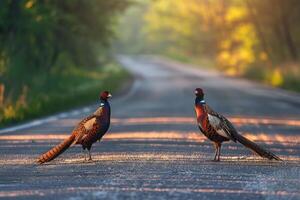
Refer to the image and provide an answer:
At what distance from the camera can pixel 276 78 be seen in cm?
4334

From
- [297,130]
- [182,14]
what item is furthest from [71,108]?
[182,14]

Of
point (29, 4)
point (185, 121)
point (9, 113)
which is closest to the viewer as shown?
point (185, 121)

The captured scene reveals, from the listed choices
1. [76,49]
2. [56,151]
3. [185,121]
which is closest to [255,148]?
[56,151]

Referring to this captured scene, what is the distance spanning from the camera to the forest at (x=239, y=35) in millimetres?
45250

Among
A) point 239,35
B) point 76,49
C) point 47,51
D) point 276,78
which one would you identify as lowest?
point 276,78

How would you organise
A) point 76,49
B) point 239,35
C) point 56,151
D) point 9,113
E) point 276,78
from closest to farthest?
point 56,151, point 9,113, point 76,49, point 276,78, point 239,35

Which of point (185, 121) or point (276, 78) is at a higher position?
point (276, 78)

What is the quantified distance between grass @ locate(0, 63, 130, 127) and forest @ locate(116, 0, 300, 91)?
4421 millimetres

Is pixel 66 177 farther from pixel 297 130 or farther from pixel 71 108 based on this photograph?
pixel 71 108

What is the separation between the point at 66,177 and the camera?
32.6 feet

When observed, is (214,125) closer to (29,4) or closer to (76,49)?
(29,4)

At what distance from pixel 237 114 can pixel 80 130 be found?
1106 centimetres

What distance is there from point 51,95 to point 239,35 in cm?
4472

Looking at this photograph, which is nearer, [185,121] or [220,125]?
[220,125]
